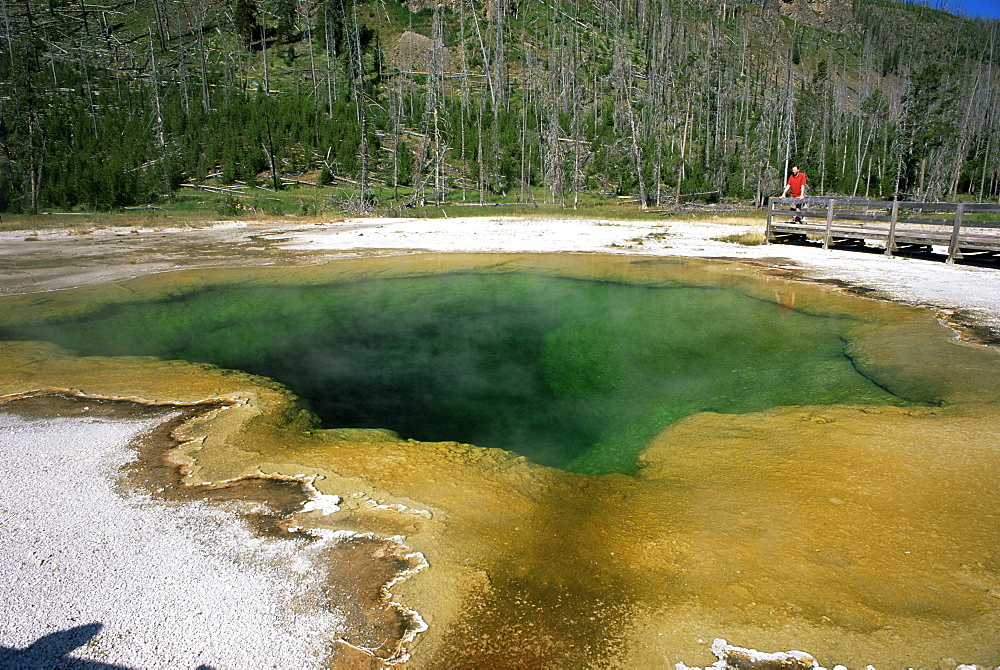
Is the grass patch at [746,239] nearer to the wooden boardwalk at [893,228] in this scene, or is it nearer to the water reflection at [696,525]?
the wooden boardwalk at [893,228]

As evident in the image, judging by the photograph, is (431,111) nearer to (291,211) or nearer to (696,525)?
(291,211)

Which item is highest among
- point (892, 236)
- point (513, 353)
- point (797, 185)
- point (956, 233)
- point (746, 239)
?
point (797, 185)

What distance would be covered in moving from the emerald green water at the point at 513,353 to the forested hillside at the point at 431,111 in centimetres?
2191

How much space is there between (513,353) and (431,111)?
1619 inches

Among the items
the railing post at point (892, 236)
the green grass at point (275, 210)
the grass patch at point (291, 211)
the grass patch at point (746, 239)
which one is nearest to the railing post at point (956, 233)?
the railing post at point (892, 236)

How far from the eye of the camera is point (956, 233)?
1357 cm

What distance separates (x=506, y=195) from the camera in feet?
144

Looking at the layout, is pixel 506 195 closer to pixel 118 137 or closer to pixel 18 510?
pixel 118 137

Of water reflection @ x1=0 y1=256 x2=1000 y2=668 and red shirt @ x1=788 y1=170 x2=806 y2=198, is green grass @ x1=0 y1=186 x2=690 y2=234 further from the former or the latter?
water reflection @ x1=0 y1=256 x2=1000 y2=668

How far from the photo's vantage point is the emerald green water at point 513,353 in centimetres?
627

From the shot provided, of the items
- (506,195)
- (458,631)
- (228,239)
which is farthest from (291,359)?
(506,195)

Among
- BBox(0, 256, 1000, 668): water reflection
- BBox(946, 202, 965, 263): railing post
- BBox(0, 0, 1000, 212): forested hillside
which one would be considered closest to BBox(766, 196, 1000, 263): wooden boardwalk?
BBox(946, 202, 965, 263): railing post

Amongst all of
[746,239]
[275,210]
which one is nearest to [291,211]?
[275,210]

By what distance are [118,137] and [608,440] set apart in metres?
44.4
